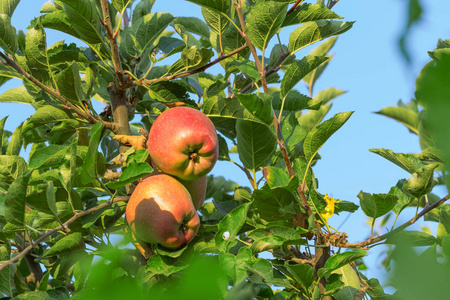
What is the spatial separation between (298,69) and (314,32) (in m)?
0.23

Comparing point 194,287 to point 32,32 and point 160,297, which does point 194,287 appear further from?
point 32,32

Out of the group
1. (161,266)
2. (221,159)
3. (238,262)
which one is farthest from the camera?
(221,159)

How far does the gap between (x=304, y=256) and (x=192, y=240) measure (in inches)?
15.4

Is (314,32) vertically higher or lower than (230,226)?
higher

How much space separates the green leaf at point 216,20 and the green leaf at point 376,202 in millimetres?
845

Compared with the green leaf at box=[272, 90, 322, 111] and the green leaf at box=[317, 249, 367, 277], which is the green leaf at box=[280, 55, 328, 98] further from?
the green leaf at box=[317, 249, 367, 277]

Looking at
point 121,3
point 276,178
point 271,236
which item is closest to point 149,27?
point 121,3

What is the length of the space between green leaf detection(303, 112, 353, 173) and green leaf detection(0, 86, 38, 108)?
4.10 ft

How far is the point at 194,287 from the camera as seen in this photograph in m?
0.15

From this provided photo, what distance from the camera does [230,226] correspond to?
133 centimetres

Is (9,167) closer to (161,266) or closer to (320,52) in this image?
(161,266)

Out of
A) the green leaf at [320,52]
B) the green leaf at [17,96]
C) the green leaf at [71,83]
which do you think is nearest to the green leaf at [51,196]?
the green leaf at [71,83]

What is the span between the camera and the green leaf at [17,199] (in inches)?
48.3

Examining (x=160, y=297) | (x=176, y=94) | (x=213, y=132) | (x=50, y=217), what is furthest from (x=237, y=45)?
(x=160, y=297)
